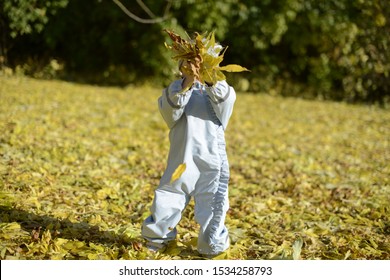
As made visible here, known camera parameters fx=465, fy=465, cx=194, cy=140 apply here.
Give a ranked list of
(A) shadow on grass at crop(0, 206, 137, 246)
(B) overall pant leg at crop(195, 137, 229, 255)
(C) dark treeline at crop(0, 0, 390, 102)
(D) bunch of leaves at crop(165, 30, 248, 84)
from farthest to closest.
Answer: (C) dark treeline at crop(0, 0, 390, 102) → (A) shadow on grass at crop(0, 206, 137, 246) → (B) overall pant leg at crop(195, 137, 229, 255) → (D) bunch of leaves at crop(165, 30, 248, 84)

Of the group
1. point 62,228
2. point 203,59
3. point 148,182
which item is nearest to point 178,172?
point 203,59

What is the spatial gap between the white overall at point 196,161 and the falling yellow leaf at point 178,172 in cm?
6

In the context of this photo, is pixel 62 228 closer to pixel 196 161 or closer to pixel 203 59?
pixel 196 161

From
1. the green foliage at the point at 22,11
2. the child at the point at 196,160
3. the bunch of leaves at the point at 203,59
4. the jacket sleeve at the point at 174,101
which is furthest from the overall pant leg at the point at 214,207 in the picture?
the green foliage at the point at 22,11

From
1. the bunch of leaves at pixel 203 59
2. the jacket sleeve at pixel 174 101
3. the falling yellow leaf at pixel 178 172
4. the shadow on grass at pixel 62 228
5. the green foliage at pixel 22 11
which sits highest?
the green foliage at pixel 22 11

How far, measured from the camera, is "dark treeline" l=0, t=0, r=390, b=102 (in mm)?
9969

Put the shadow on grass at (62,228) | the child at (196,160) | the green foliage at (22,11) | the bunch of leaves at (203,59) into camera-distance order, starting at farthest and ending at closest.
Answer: the green foliage at (22,11)
the shadow on grass at (62,228)
the child at (196,160)
the bunch of leaves at (203,59)

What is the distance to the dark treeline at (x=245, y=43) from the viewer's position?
9.97m

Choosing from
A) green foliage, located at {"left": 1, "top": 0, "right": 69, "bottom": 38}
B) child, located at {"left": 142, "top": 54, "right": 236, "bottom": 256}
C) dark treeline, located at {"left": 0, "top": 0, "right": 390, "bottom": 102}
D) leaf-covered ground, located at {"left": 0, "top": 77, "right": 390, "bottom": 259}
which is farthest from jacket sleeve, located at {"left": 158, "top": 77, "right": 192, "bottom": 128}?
dark treeline, located at {"left": 0, "top": 0, "right": 390, "bottom": 102}

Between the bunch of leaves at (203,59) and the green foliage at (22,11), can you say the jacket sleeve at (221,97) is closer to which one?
the bunch of leaves at (203,59)

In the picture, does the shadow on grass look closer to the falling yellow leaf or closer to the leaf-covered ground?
the leaf-covered ground

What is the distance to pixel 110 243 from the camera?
3115 mm

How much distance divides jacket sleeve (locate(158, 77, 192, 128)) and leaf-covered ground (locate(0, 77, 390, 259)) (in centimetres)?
90
